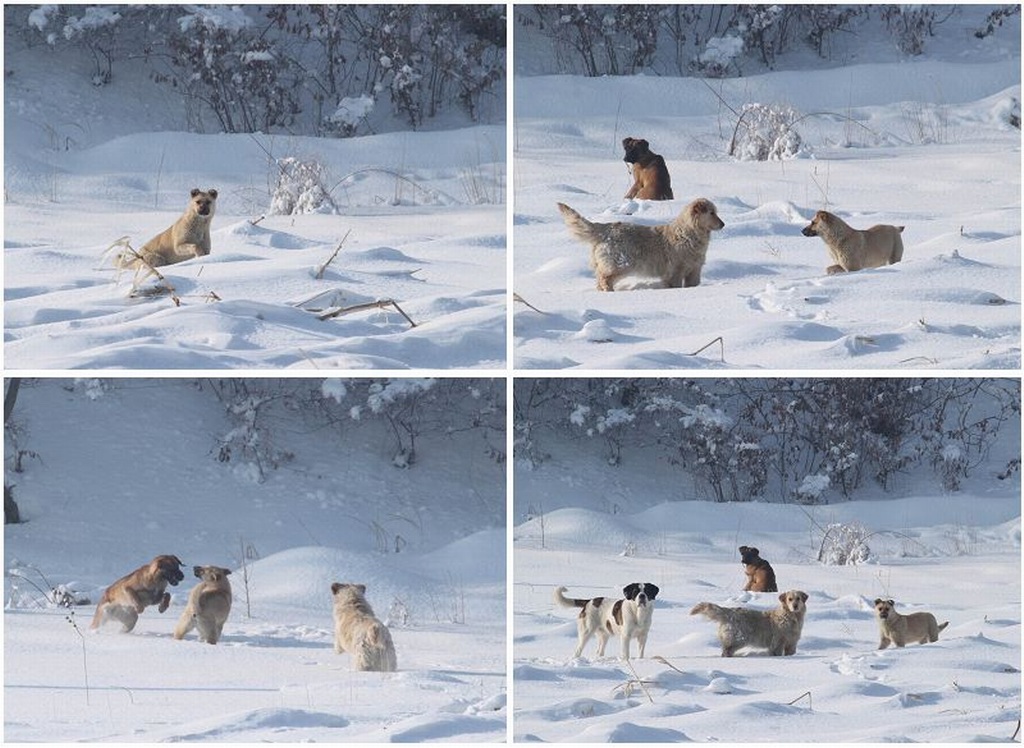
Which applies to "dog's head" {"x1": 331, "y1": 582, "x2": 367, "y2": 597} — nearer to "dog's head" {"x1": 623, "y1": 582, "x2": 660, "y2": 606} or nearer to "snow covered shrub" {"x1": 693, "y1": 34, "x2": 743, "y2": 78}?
"dog's head" {"x1": 623, "y1": 582, "x2": 660, "y2": 606}

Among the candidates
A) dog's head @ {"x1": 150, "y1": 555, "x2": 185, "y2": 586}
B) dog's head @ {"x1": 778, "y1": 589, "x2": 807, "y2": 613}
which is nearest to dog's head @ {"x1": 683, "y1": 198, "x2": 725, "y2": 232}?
dog's head @ {"x1": 778, "y1": 589, "x2": 807, "y2": 613}

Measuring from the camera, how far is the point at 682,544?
6227 millimetres

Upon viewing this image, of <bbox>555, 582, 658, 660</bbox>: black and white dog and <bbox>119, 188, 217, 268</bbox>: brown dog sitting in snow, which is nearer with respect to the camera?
<bbox>555, 582, 658, 660</bbox>: black and white dog

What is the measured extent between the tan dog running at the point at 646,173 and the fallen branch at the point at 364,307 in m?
1.46

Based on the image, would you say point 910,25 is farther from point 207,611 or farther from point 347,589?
point 207,611

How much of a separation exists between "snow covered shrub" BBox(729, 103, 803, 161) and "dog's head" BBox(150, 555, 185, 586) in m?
2.96

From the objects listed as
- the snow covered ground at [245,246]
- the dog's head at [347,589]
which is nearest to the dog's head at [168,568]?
the dog's head at [347,589]

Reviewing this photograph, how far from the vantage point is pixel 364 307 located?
5.74 meters

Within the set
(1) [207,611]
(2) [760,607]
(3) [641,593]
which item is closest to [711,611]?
(2) [760,607]

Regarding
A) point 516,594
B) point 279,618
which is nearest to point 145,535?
point 279,618

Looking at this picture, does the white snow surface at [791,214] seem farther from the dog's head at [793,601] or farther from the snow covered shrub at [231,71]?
the snow covered shrub at [231,71]

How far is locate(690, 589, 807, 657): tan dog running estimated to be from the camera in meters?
5.88

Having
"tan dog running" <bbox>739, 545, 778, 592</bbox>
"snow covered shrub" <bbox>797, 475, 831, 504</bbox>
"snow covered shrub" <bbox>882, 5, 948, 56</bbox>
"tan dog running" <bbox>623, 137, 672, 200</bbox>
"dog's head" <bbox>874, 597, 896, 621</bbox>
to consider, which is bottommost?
"dog's head" <bbox>874, 597, 896, 621</bbox>

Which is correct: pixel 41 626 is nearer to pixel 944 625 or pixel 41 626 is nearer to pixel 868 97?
pixel 944 625
